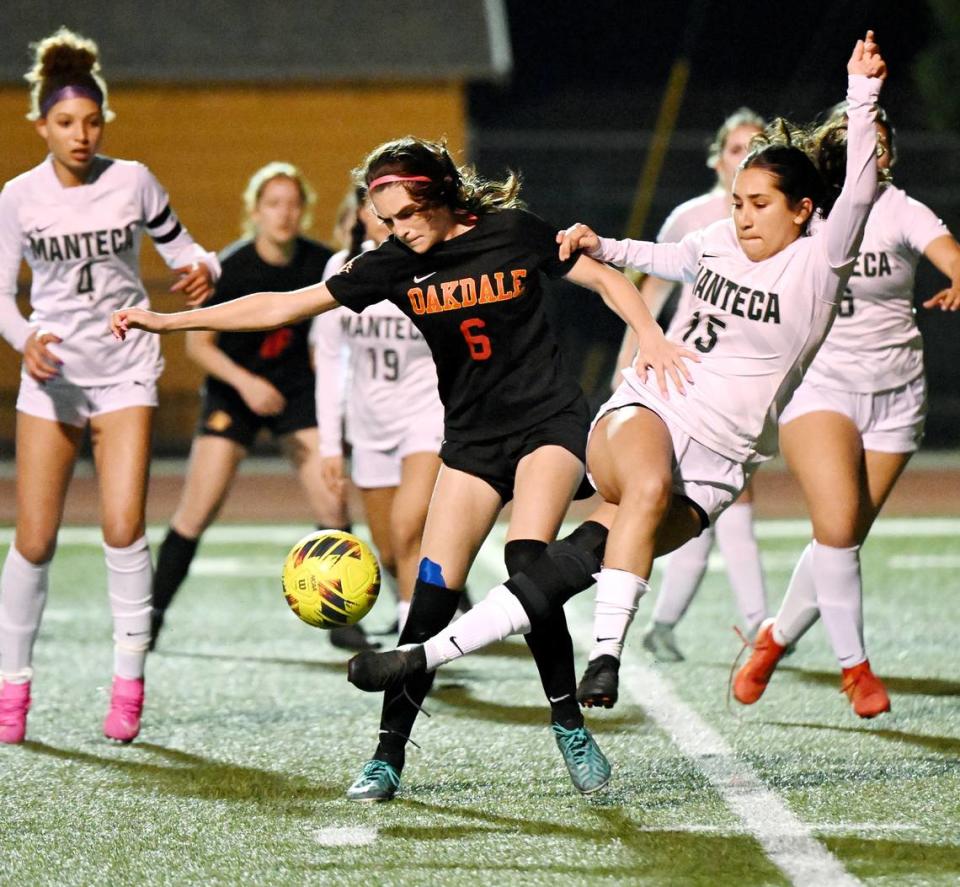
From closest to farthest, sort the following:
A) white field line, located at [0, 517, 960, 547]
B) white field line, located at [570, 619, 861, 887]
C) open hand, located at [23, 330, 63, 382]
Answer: white field line, located at [570, 619, 861, 887], open hand, located at [23, 330, 63, 382], white field line, located at [0, 517, 960, 547]

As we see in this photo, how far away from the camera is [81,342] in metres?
5.52

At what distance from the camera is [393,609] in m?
8.77

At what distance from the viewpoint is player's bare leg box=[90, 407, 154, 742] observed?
5523 millimetres

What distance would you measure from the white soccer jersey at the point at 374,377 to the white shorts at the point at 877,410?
4.93 ft

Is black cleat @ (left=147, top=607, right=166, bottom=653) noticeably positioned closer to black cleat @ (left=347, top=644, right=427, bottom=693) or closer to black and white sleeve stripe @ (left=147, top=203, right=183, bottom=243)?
black and white sleeve stripe @ (left=147, top=203, right=183, bottom=243)

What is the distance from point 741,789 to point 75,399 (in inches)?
99.8

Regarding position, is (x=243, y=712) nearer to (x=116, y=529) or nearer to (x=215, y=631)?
(x=116, y=529)

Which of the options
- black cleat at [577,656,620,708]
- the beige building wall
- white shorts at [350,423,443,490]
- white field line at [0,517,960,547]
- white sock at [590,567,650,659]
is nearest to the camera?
black cleat at [577,656,620,708]

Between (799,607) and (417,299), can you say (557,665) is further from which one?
(799,607)

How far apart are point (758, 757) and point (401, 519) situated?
175cm

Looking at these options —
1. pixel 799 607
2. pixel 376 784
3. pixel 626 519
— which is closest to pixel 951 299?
pixel 799 607

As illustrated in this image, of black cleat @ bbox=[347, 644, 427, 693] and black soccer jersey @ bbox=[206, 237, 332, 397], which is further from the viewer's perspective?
black soccer jersey @ bbox=[206, 237, 332, 397]

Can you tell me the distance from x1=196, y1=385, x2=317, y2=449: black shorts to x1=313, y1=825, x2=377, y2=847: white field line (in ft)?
11.7

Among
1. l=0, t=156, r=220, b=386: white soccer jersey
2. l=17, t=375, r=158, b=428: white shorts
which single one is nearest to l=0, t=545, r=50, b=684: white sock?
l=17, t=375, r=158, b=428: white shorts
